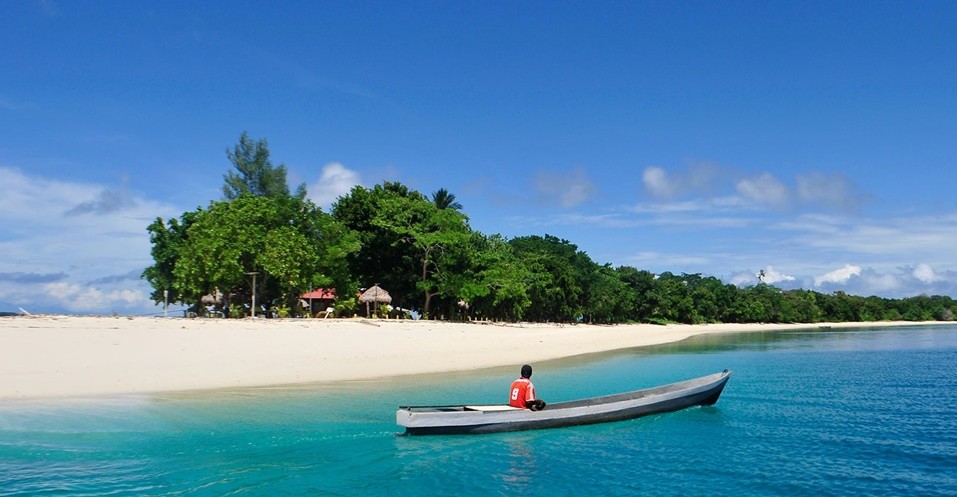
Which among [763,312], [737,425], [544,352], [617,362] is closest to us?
[737,425]

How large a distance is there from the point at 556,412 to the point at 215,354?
12527 mm

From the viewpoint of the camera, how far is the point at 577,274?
64875mm

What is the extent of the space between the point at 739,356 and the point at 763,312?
70.4 m

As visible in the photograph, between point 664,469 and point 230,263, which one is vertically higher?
point 230,263

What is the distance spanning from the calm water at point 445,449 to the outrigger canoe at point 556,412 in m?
0.24

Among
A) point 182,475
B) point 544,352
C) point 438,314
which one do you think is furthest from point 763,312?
point 182,475

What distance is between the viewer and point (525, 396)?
1388 cm

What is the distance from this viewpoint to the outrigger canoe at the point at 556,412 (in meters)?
12.9

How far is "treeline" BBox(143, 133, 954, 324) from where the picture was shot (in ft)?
118

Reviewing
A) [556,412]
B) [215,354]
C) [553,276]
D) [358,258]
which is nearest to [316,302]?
[358,258]

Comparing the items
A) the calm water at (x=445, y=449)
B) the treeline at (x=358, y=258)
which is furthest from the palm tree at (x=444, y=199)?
the calm water at (x=445, y=449)

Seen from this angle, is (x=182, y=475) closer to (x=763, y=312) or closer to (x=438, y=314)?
(x=438, y=314)

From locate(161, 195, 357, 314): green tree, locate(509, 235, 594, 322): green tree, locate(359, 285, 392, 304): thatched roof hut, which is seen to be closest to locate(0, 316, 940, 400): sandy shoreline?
locate(161, 195, 357, 314): green tree

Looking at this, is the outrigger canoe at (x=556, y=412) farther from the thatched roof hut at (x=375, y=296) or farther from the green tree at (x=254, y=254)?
the thatched roof hut at (x=375, y=296)
